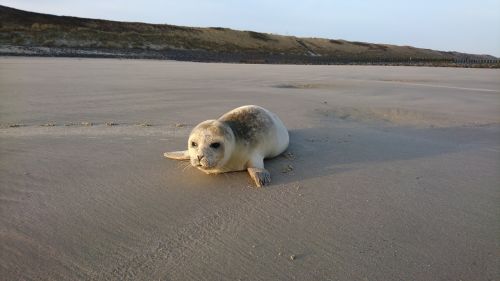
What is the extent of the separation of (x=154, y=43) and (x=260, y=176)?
2888cm

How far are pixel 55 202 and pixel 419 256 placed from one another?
208 centimetres

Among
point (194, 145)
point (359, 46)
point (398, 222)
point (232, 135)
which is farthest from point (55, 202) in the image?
point (359, 46)

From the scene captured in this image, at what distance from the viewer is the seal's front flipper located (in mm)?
3246

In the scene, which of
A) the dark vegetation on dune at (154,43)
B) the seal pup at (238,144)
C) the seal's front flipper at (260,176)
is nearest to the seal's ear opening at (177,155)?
the seal pup at (238,144)

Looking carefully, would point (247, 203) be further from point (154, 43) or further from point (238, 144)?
point (154, 43)

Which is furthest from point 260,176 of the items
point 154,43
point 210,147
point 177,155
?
point 154,43

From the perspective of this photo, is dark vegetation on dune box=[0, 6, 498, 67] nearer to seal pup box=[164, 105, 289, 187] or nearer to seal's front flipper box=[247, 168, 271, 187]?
seal pup box=[164, 105, 289, 187]

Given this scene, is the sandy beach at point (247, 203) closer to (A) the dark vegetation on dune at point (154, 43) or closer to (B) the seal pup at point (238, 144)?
(B) the seal pup at point (238, 144)

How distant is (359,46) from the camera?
172 feet

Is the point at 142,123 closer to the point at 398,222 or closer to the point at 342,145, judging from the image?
the point at 342,145

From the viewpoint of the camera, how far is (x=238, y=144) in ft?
12.1

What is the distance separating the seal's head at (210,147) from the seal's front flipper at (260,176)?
243 millimetres

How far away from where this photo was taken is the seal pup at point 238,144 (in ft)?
11.1

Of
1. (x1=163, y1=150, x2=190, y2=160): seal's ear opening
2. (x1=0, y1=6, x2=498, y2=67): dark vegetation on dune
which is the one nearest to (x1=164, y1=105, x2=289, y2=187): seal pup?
(x1=163, y1=150, x2=190, y2=160): seal's ear opening
